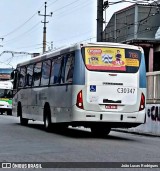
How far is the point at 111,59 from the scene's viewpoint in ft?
58.0

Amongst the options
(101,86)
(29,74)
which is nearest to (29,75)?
(29,74)

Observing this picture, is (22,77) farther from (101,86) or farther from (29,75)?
(101,86)

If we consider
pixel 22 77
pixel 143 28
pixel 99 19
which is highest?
pixel 143 28

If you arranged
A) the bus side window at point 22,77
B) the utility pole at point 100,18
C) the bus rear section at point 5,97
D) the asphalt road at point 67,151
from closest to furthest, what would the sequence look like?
the asphalt road at point 67,151, the bus side window at point 22,77, the utility pole at point 100,18, the bus rear section at point 5,97

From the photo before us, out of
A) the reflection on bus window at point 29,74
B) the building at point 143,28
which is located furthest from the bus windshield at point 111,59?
the building at point 143,28

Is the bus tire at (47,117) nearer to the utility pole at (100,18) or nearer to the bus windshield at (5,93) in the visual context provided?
the utility pole at (100,18)

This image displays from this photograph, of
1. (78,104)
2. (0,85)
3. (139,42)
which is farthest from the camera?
(0,85)

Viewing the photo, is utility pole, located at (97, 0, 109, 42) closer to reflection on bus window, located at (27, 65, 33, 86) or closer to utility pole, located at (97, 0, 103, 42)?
utility pole, located at (97, 0, 103, 42)

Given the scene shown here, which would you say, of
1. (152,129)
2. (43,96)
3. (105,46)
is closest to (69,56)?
(105,46)

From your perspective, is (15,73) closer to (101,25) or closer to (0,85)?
(101,25)

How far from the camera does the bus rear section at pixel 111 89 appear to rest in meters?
17.2

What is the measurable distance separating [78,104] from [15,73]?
33.5ft

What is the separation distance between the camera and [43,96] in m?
21.1

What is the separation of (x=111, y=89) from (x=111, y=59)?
3.56 feet
